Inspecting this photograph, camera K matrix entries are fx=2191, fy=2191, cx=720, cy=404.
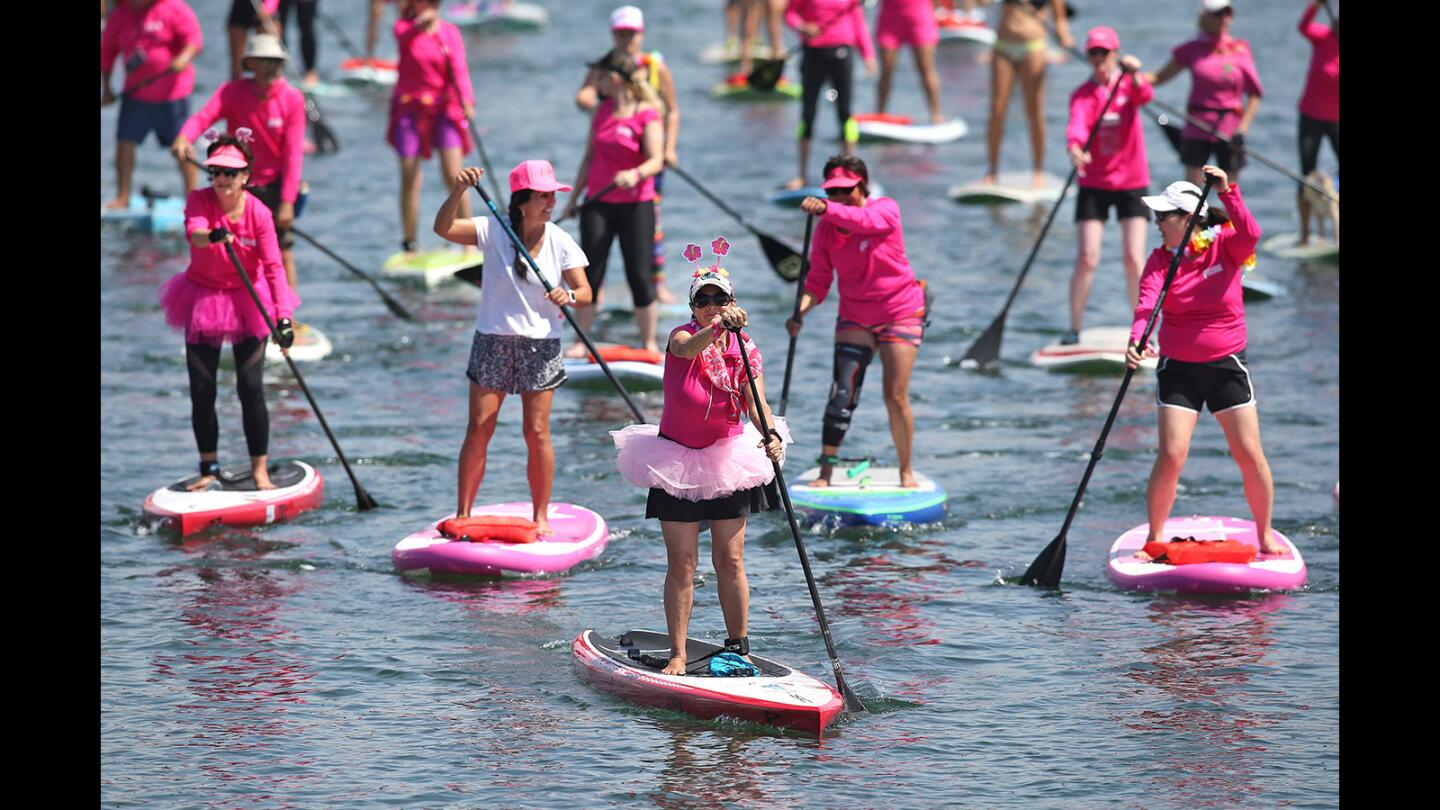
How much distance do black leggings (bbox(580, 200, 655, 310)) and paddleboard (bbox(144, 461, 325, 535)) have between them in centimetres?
246

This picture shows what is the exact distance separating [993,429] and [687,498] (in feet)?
15.0

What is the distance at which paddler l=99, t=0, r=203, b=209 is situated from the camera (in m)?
15.6

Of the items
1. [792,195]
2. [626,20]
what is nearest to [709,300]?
[626,20]

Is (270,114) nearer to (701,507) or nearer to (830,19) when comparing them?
(701,507)

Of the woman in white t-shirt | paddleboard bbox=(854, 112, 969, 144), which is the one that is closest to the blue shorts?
paddleboard bbox=(854, 112, 969, 144)

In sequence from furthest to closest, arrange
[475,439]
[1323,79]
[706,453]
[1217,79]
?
1. [1323,79]
2. [1217,79]
3. [475,439]
4. [706,453]

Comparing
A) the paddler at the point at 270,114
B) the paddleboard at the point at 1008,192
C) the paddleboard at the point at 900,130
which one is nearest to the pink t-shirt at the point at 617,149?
the paddler at the point at 270,114

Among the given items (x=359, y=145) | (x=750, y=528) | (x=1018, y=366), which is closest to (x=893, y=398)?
(x=750, y=528)

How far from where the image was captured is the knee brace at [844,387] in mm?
9883

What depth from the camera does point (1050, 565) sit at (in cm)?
917

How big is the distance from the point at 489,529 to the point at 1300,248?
8725 millimetres

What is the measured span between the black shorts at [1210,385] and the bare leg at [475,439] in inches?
109

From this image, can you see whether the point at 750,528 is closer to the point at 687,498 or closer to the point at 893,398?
the point at 893,398

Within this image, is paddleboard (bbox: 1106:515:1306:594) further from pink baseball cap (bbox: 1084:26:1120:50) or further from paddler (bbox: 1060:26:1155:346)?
pink baseball cap (bbox: 1084:26:1120:50)
